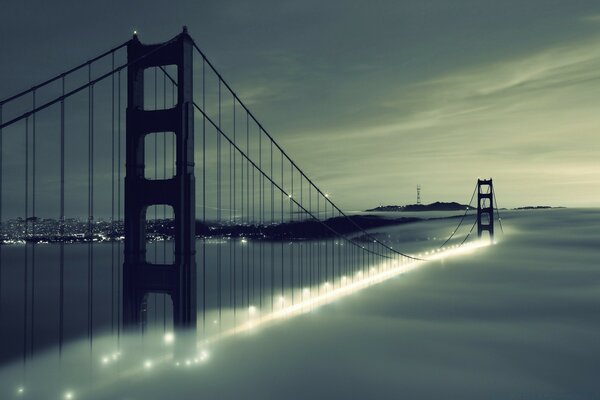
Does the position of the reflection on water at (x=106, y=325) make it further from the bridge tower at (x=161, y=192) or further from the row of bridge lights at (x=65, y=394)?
the bridge tower at (x=161, y=192)

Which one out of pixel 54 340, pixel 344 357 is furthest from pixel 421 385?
pixel 54 340

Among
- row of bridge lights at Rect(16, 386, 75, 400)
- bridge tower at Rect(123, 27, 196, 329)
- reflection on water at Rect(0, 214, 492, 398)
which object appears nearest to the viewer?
bridge tower at Rect(123, 27, 196, 329)

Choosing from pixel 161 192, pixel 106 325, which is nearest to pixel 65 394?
pixel 161 192

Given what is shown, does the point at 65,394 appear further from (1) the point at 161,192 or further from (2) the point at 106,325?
(2) the point at 106,325

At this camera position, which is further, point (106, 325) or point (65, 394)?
point (106, 325)

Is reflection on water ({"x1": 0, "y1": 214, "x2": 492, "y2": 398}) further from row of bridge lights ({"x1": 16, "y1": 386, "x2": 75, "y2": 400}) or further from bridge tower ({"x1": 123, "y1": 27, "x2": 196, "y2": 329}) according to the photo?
bridge tower ({"x1": 123, "y1": 27, "x2": 196, "y2": 329})

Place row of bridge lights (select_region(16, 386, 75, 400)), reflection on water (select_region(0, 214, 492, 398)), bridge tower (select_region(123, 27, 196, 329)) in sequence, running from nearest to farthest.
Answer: bridge tower (select_region(123, 27, 196, 329)) → reflection on water (select_region(0, 214, 492, 398)) → row of bridge lights (select_region(16, 386, 75, 400))

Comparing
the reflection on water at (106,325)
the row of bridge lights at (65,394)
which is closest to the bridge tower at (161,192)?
the reflection on water at (106,325)

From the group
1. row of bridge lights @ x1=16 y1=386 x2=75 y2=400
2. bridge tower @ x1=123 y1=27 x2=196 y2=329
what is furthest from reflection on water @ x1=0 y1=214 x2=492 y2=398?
bridge tower @ x1=123 y1=27 x2=196 y2=329
